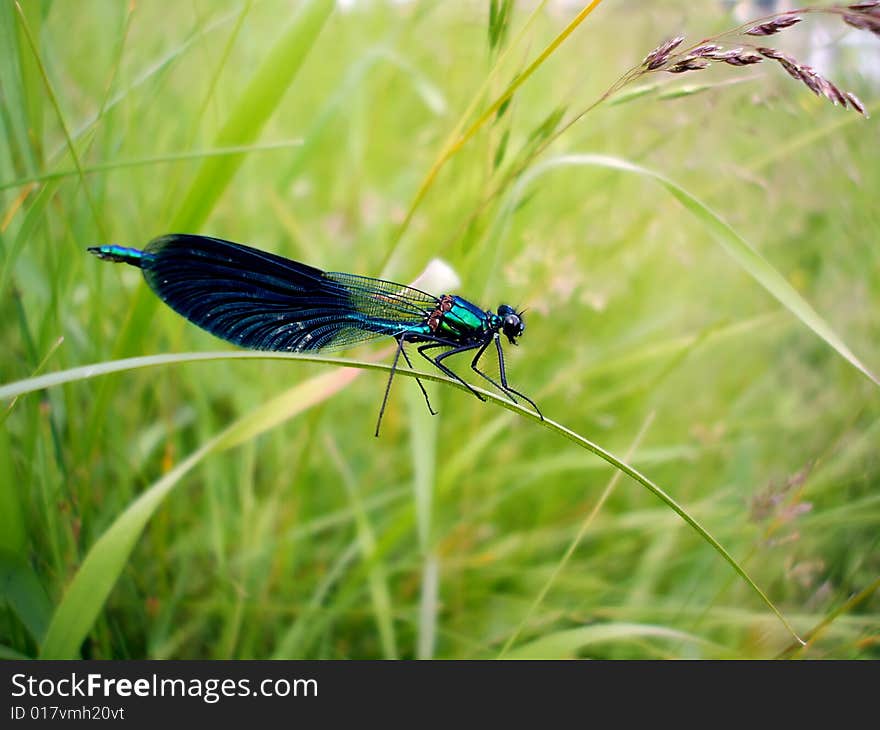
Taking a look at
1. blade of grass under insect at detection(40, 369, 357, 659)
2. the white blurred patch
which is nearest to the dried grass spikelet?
the white blurred patch

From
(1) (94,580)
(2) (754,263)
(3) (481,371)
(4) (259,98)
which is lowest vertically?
(1) (94,580)

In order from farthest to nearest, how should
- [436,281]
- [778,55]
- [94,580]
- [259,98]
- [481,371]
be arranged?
1. [481,371]
2. [436,281]
3. [259,98]
4. [94,580]
5. [778,55]

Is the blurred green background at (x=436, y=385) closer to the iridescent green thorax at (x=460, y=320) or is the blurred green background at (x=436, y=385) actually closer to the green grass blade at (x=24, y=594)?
the green grass blade at (x=24, y=594)

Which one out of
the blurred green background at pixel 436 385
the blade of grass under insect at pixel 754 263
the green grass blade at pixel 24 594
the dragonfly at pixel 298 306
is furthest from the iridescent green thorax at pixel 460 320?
the green grass blade at pixel 24 594

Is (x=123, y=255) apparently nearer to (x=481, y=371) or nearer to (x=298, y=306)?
(x=298, y=306)

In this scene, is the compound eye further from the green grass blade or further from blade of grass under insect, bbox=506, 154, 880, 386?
the green grass blade

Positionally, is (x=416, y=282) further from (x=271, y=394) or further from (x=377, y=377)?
(x=377, y=377)

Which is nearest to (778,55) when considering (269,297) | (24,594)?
(269,297)
